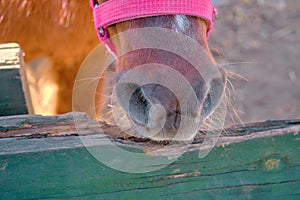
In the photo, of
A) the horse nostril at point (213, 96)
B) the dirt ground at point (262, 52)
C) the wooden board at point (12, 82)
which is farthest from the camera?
the dirt ground at point (262, 52)

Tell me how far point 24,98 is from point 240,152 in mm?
629

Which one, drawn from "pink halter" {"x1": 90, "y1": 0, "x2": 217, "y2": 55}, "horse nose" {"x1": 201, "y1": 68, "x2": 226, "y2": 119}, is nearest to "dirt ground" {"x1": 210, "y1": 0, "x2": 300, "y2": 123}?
"pink halter" {"x1": 90, "y1": 0, "x2": 217, "y2": 55}

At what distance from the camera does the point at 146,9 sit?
107 cm

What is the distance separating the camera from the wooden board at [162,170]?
2.65ft

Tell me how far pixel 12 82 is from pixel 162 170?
546mm

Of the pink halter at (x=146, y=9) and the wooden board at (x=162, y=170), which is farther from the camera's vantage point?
the pink halter at (x=146, y=9)

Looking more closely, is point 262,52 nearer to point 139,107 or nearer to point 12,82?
point 12,82

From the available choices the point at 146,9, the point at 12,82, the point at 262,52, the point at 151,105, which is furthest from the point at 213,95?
the point at 262,52

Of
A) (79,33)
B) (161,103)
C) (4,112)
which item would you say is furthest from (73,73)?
(161,103)

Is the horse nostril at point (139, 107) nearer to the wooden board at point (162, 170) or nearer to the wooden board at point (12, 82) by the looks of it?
the wooden board at point (162, 170)

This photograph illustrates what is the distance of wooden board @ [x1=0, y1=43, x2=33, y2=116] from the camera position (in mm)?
1205

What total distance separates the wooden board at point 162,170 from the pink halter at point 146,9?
1.02 feet

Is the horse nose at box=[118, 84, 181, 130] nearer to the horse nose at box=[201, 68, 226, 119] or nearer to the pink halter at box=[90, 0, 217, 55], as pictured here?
the horse nose at box=[201, 68, 226, 119]

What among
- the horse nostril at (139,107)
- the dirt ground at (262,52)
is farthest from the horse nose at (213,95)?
the dirt ground at (262,52)
